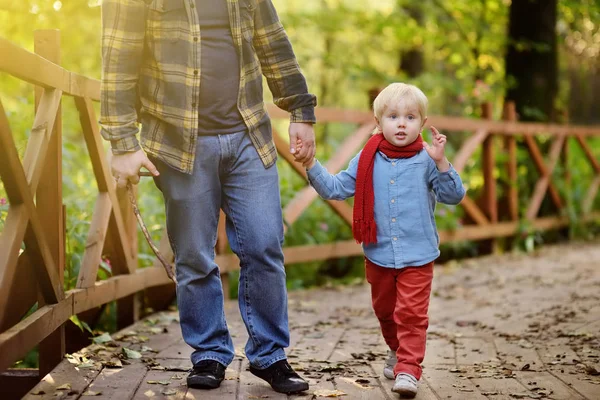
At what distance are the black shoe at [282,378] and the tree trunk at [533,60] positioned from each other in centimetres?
744

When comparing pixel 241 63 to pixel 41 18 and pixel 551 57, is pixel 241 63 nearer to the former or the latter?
pixel 41 18

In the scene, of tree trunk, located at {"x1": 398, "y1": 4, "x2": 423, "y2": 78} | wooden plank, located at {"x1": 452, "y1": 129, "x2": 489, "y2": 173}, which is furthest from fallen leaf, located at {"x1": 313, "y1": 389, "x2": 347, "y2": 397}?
tree trunk, located at {"x1": 398, "y1": 4, "x2": 423, "y2": 78}

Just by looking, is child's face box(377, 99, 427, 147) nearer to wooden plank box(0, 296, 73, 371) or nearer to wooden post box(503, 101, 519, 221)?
wooden plank box(0, 296, 73, 371)

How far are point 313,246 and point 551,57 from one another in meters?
4.92

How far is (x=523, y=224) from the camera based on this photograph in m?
9.11

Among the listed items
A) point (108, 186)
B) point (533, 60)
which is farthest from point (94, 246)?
point (533, 60)

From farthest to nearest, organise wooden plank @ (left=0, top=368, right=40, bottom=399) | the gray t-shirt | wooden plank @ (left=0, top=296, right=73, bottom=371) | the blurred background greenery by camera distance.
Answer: the blurred background greenery < wooden plank @ (left=0, top=368, right=40, bottom=399) < the gray t-shirt < wooden plank @ (left=0, top=296, right=73, bottom=371)

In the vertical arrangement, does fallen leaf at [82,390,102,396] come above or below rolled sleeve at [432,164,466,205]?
below

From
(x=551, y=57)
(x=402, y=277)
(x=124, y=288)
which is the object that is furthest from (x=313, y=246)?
(x=551, y=57)

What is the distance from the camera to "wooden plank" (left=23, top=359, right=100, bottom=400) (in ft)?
9.54

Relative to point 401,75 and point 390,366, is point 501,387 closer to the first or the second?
point 390,366

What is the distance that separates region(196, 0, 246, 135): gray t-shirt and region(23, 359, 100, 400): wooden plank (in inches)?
43.1

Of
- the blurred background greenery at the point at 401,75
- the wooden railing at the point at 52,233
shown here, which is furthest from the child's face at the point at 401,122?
the blurred background greenery at the point at 401,75

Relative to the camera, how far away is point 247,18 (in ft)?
10.2
